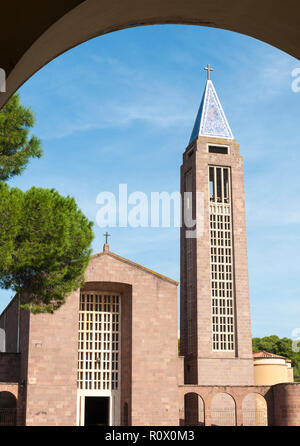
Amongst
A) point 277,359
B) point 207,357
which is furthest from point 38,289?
point 277,359

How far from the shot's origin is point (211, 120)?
42062 millimetres

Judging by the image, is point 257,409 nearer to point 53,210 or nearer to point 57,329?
point 57,329

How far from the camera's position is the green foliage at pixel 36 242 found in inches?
530

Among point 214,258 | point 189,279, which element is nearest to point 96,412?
point 189,279

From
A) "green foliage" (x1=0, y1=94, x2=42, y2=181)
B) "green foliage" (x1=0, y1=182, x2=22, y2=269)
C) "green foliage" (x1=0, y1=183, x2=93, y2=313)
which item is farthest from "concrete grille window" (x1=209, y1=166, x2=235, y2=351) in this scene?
"green foliage" (x1=0, y1=94, x2=42, y2=181)

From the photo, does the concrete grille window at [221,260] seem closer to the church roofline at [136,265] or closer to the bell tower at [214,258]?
the bell tower at [214,258]

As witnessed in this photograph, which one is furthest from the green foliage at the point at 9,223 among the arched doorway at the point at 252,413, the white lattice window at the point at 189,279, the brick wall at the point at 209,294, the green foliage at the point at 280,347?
the green foliage at the point at 280,347

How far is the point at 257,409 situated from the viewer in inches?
1457

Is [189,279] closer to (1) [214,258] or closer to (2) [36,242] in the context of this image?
(1) [214,258]

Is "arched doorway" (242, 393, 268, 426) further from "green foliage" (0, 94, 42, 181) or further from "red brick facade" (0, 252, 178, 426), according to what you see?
"green foliage" (0, 94, 42, 181)

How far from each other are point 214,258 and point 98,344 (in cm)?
1228

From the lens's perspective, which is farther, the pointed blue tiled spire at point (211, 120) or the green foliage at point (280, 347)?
the green foliage at point (280, 347)

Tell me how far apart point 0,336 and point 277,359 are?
19.1 meters

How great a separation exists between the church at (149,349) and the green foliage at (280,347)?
68.9 ft
